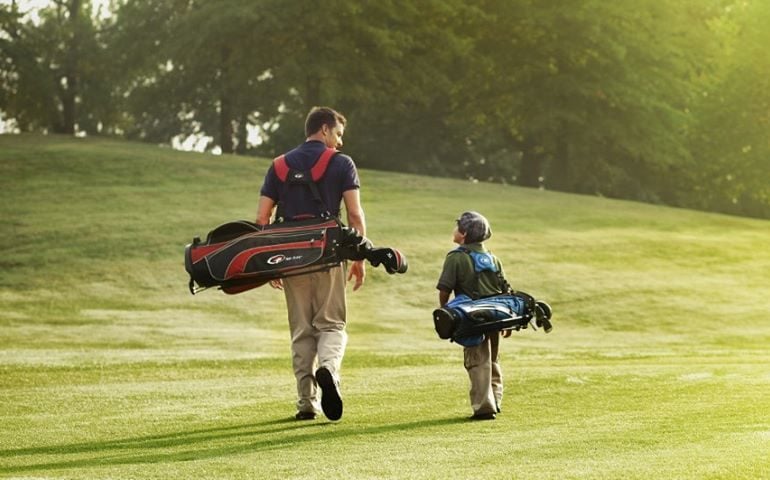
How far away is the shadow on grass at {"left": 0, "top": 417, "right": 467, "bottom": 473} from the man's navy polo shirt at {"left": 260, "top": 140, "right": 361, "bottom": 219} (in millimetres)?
1515

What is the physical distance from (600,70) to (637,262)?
2236 centimetres

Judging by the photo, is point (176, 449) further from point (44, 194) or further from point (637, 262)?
point (44, 194)

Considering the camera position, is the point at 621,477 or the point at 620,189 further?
the point at 620,189

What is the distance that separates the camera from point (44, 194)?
4012cm

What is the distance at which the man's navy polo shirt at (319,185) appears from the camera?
9711 millimetres

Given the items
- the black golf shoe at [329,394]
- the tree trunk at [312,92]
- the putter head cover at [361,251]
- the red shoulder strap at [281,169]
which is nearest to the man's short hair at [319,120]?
the red shoulder strap at [281,169]

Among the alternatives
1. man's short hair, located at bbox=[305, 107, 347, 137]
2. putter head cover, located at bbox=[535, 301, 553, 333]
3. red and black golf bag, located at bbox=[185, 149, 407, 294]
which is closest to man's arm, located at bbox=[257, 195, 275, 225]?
red and black golf bag, located at bbox=[185, 149, 407, 294]

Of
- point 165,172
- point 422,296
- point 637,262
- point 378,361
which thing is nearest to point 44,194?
point 165,172

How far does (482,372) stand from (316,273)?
4.64 feet

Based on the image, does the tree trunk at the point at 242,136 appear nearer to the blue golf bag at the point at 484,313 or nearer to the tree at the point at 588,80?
the tree at the point at 588,80

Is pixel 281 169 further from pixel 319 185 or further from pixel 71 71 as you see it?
pixel 71 71

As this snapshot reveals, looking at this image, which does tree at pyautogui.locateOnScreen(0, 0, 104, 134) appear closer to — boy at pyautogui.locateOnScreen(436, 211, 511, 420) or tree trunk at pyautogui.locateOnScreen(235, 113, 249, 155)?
tree trunk at pyautogui.locateOnScreen(235, 113, 249, 155)

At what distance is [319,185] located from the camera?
9.72 m

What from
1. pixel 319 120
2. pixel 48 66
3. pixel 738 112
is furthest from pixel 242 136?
pixel 319 120
